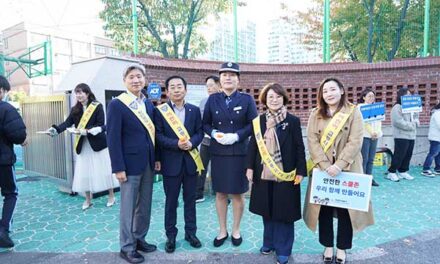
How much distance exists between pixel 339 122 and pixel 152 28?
39.5ft

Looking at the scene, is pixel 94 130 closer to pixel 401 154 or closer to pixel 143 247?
pixel 143 247

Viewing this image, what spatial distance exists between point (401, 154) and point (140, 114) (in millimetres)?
5589

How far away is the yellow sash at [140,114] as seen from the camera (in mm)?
3227

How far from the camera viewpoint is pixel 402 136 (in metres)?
6.47

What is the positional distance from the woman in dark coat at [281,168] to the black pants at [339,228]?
0.26 meters

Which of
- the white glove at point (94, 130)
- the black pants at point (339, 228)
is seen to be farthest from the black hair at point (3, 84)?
the black pants at point (339, 228)

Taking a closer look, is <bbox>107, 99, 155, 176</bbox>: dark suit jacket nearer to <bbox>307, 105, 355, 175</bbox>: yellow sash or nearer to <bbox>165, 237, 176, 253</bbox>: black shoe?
<bbox>165, 237, 176, 253</bbox>: black shoe

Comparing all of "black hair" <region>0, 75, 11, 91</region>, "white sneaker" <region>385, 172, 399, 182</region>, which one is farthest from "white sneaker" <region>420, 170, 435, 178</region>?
"black hair" <region>0, 75, 11, 91</region>

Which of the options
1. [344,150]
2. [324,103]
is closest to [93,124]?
[324,103]

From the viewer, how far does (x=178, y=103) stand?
353cm

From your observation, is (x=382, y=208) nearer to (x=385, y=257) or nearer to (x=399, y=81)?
(x=385, y=257)

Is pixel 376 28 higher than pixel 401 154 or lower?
higher

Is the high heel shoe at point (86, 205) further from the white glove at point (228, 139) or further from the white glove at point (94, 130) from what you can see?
the white glove at point (228, 139)

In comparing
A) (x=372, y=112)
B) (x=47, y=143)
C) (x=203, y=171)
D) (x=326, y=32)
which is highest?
(x=326, y=32)
